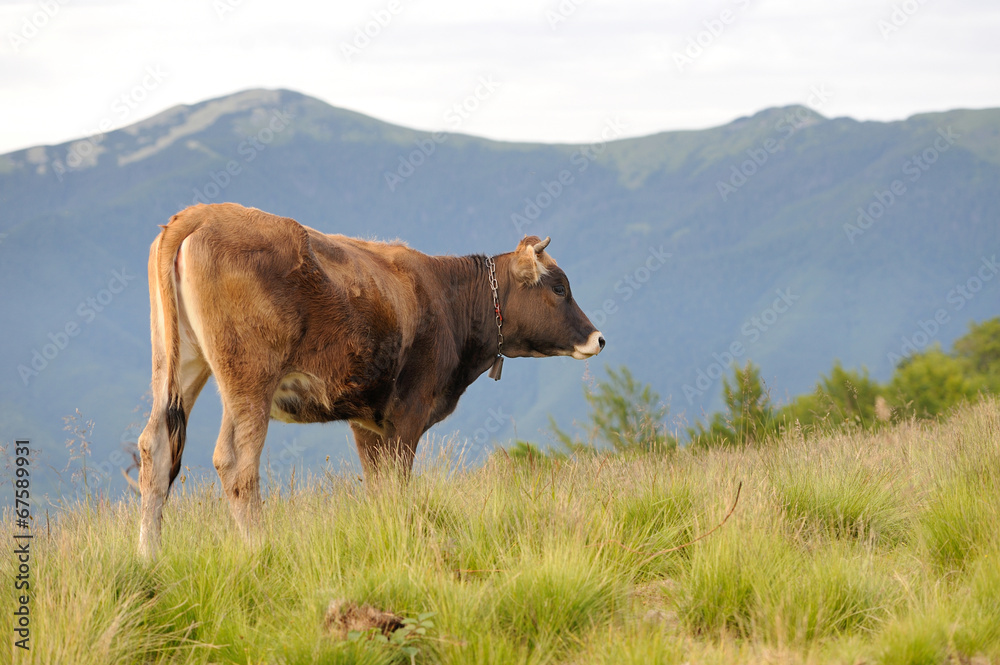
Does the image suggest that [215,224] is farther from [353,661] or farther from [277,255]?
[353,661]

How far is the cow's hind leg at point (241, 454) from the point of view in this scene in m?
5.92

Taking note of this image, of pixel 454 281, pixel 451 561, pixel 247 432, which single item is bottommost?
pixel 451 561

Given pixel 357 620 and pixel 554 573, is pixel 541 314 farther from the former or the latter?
pixel 357 620

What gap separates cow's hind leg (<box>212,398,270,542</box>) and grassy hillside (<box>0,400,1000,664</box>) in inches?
8.8

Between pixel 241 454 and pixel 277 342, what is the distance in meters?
0.77

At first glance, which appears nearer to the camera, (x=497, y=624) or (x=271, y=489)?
(x=497, y=624)

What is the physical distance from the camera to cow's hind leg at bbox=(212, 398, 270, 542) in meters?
5.92

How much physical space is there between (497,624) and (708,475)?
267 cm

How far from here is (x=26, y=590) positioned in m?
4.59

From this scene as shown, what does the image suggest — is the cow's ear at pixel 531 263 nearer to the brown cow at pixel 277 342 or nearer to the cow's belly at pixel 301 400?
the brown cow at pixel 277 342

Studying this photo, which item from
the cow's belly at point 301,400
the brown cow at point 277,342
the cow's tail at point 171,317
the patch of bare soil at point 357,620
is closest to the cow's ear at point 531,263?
the brown cow at point 277,342

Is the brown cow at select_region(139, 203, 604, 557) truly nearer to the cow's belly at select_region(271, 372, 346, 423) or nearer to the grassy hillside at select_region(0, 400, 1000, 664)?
the cow's belly at select_region(271, 372, 346, 423)

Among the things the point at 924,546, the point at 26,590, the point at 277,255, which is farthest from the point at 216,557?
the point at 924,546

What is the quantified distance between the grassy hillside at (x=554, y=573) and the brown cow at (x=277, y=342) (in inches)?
21.0
